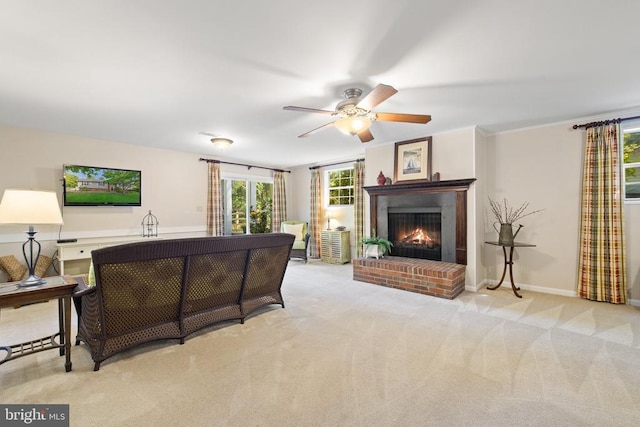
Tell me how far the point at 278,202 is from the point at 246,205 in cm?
85

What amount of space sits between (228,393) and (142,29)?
101 inches

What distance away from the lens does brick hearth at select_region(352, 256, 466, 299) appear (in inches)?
153

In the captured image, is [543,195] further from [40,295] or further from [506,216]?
[40,295]

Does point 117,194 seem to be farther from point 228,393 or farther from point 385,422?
point 385,422

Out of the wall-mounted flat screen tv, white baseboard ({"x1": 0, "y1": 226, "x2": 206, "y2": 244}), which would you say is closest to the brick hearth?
white baseboard ({"x1": 0, "y1": 226, "x2": 206, "y2": 244})

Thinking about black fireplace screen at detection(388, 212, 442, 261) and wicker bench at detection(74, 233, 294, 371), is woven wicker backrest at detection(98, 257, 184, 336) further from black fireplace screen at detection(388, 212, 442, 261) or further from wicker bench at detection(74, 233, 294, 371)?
black fireplace screen at detection(388, 212, 442, 261)

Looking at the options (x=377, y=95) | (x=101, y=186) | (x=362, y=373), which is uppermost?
(x=377, y=95)

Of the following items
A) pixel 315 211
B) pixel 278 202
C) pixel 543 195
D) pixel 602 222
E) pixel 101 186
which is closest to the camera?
pixel 602 222

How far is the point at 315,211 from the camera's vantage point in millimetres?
7016

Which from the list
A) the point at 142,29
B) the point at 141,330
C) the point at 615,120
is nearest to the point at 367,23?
the point at 142,29

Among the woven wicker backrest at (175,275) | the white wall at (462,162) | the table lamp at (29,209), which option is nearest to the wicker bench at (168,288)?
the woven wicker backrest at (175,275)

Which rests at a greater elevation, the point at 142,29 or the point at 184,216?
the point at 142,29

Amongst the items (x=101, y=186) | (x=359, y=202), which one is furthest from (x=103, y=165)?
(x=359, y=202)

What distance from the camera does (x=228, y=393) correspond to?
1.86 meters
